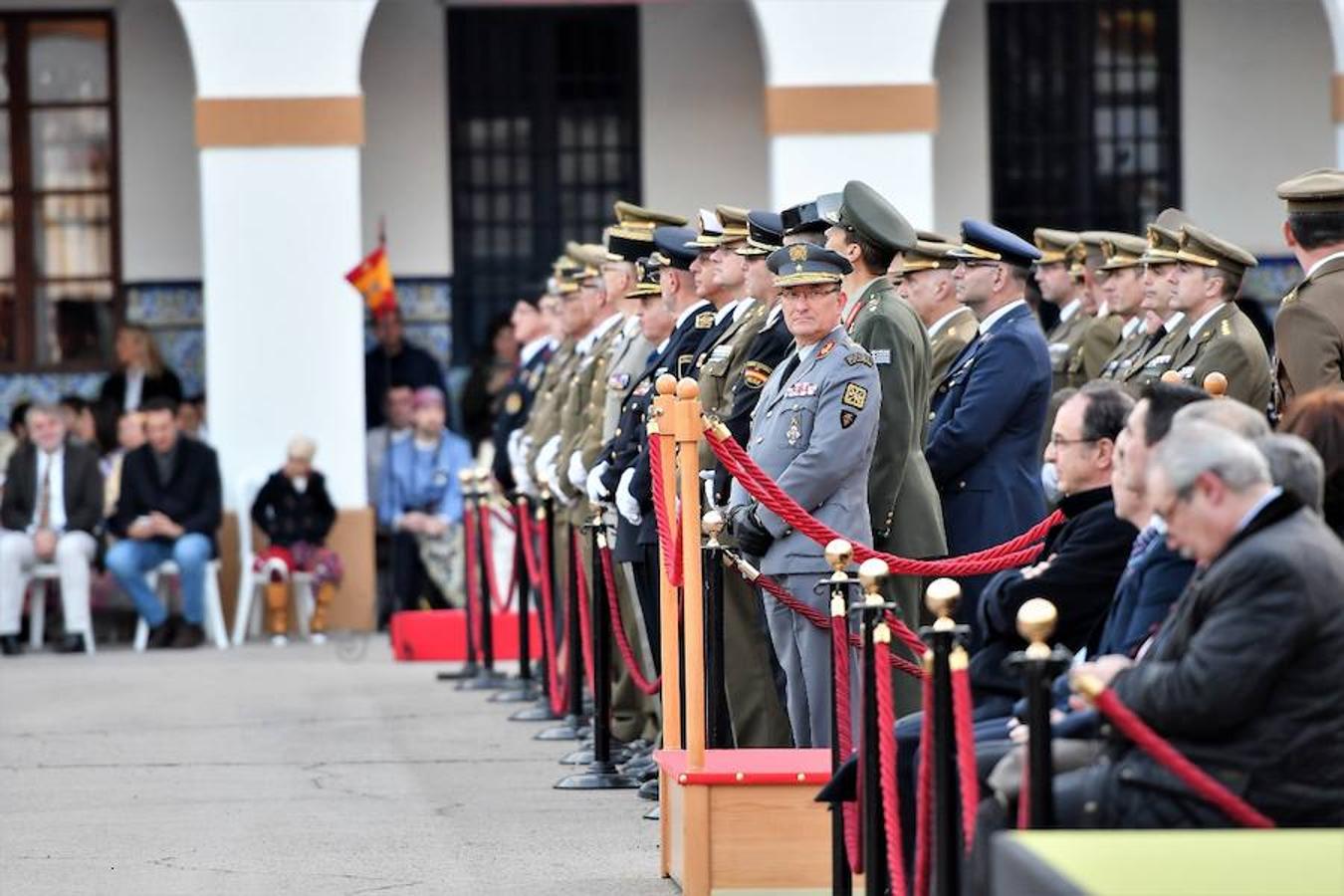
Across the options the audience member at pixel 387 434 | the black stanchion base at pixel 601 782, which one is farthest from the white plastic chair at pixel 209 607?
the black stanchion base at pixel 601 782

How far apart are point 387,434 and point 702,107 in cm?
366

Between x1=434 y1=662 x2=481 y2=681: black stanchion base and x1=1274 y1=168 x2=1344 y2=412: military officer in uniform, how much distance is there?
6.88m

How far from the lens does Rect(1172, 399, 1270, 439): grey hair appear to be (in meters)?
5.74

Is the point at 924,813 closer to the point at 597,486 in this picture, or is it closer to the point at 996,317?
the point at 996,317

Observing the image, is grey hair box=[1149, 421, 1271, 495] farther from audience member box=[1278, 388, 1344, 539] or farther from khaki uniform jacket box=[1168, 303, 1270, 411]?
khaki uniform jacket box=[1168, 303, 1270, 411]

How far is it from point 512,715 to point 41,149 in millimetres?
8031

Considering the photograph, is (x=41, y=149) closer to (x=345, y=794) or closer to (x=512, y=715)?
(x=512, y=715)

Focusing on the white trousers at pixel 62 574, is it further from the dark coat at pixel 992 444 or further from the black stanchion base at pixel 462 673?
the dark coat at pixel 992 444

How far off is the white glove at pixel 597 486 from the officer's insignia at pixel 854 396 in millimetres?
2547

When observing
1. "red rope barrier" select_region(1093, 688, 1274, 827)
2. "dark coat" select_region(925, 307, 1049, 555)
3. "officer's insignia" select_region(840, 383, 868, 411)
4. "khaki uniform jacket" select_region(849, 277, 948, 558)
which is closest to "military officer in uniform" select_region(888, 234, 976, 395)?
"dark coat" select_region(925, 307, 1049, 555)

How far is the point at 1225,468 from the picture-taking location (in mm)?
5457

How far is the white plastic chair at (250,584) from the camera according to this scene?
1706 cm

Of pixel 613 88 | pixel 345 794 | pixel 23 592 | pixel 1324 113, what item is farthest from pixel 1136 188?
pixel 345 794

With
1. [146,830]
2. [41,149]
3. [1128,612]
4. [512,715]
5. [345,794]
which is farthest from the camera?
[41,149]
